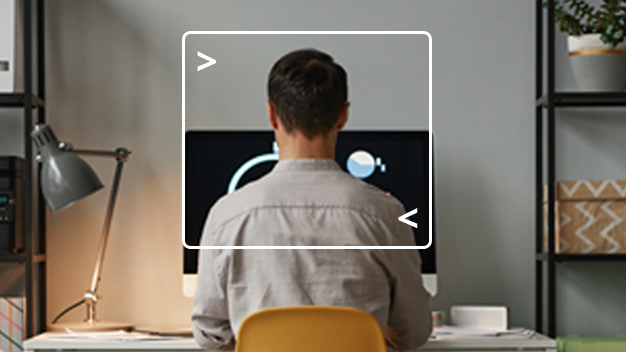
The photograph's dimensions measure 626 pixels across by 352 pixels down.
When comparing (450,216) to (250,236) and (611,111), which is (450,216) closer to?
(611,111)

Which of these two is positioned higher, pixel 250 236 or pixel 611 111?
pixel 611 111

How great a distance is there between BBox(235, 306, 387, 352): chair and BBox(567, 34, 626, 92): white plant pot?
1344 millimetres

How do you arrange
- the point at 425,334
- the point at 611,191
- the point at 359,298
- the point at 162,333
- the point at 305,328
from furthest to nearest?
the point at 611,191 → the point at 162,333 → the point at 425,334 → the point at 359,298 → the point at 305,328

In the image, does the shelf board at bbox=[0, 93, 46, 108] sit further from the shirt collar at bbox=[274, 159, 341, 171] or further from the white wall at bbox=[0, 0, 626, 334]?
the shirt collar at bbox=[274, 159, 341, 171]

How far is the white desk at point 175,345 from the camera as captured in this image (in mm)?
1753

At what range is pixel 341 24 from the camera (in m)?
2.31

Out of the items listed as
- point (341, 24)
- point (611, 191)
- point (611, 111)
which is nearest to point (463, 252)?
point (611, 191)

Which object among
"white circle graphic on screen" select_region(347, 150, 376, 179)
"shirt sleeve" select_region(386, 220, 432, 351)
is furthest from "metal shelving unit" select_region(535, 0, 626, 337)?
"shirt sleeve" select_region(386, 220, 432, 351)

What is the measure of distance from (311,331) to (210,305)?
254 millimetres

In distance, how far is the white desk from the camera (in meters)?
1.75

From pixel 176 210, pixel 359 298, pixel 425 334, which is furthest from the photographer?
pixel 176 210

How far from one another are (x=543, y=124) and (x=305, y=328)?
1497 mm

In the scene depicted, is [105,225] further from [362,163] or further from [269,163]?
[362,163]

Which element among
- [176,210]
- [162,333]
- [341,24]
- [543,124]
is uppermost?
[341,24]
